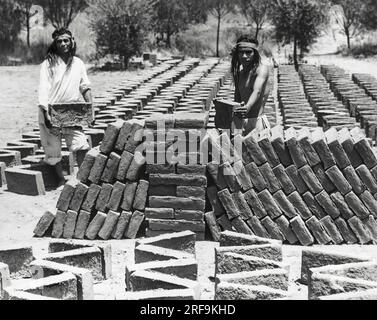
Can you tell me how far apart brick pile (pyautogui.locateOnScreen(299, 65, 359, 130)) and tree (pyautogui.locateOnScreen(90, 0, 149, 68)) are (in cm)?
858

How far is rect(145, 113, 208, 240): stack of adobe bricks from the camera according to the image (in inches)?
252

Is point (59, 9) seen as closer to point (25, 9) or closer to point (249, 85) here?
point (25, 9)

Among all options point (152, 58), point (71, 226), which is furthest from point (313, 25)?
point (71, 226)

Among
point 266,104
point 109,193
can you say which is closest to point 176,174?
point 109,193

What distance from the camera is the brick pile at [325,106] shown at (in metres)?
10.8

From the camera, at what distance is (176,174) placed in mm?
6449

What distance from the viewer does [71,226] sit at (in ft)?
21.7

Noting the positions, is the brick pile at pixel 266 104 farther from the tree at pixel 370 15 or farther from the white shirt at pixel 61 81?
the tree at pixel 370 15

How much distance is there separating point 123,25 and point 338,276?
22.1 meters

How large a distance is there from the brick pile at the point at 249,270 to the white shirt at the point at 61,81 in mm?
3158

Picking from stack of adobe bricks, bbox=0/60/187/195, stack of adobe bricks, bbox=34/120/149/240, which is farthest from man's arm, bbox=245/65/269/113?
stack of adobe bricks, bbox=0/60/187/195

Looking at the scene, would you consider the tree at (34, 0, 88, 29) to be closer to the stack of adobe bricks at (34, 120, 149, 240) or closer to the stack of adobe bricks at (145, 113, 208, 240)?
the stack of adobe bricks at (34, 120, 149, 240)

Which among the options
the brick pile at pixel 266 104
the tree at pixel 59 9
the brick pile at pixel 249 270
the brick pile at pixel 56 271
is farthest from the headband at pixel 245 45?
the tree at pixel 59 9
